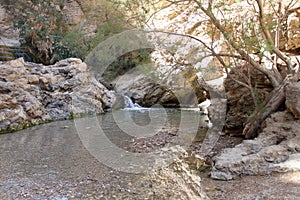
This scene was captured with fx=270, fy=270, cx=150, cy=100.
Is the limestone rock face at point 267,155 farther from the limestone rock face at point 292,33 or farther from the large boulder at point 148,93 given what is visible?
the large boulder at point 148,93

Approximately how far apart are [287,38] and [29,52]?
11728 millimetres

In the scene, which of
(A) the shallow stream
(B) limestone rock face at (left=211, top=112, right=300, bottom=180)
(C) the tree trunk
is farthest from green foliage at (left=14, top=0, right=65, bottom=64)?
(B) limestone rock face at (left=211, top=112, right=300, bottom=180)

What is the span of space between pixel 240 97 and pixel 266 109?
0.86 metres

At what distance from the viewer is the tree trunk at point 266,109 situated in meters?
3.93

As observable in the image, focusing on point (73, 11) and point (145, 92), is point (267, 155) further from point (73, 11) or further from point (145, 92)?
point (73, 11)

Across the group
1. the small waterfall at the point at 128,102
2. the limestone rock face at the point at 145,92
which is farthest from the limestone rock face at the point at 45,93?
the limestone rock face at the point at 145,92

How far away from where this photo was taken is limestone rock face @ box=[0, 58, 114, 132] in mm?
6562

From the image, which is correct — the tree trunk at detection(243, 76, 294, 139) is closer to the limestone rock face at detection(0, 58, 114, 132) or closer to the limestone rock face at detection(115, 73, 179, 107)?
the limestone rock face at detection(0, 58, 114, 132)

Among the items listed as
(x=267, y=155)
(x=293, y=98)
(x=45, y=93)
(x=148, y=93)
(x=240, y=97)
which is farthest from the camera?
(x=148, y=93)

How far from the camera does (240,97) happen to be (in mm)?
4879

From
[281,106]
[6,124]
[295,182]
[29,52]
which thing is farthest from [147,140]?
[29,52]

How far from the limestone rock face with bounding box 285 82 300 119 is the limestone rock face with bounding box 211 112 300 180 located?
14 cm

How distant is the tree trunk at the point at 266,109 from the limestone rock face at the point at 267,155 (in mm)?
330

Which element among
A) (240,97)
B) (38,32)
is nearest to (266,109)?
(240,97)
